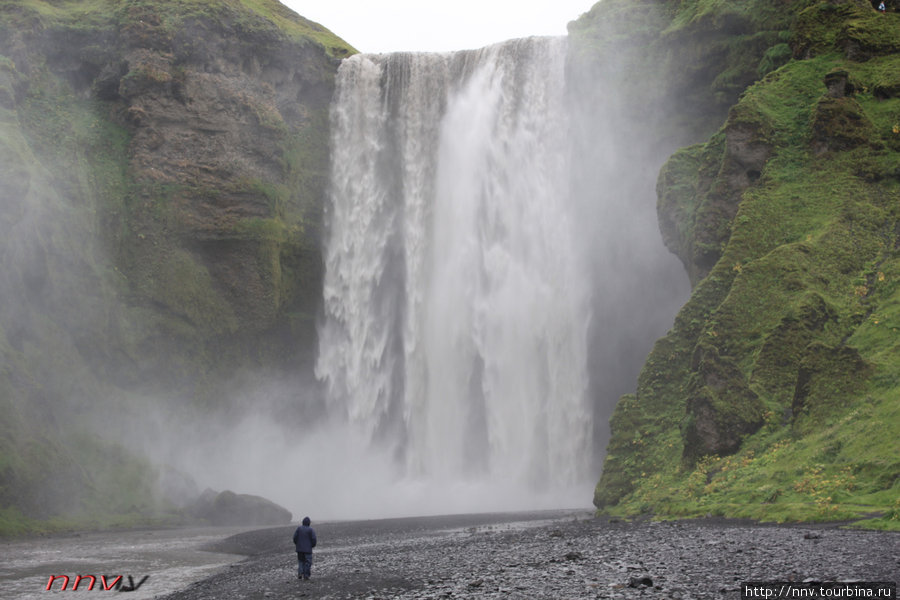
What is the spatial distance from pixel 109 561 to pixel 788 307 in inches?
913

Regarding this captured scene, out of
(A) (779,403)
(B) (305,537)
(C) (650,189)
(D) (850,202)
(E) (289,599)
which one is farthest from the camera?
(C) (650,189)

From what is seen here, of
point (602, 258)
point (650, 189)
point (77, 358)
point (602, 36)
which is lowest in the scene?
point (77, 358)

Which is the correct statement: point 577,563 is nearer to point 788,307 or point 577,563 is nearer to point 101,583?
point 101,583

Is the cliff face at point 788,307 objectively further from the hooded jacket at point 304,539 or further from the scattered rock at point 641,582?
the hooded jacket at point 304,539

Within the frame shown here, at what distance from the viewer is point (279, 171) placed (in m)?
50.4

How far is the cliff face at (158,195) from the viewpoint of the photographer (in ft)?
135

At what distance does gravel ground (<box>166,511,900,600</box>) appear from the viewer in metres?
11.3

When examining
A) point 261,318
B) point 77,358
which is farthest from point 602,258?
point 77,358

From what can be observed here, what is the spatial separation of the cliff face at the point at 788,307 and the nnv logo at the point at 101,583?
1473cm

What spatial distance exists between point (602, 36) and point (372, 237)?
63.6ft

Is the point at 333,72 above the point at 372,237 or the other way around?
above

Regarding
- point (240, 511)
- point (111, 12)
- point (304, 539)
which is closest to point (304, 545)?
point (304, 539)

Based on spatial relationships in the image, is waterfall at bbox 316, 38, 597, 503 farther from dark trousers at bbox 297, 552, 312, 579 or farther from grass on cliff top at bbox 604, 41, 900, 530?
dark trousers at bbox 297, 552, 312, 579

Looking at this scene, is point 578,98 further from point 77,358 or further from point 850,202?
point 77,358
